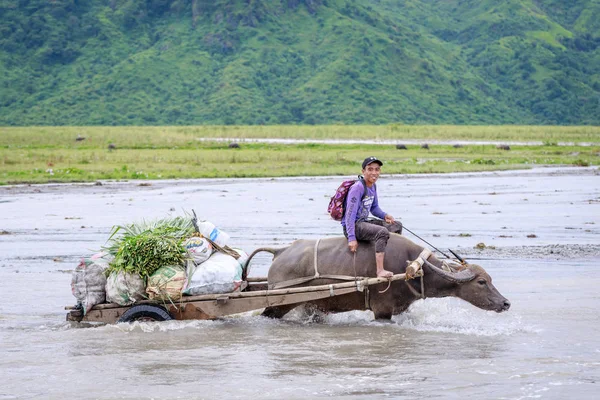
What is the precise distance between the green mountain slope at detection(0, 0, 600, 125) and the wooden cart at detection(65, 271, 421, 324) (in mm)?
120305

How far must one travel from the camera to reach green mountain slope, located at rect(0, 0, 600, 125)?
136250mm

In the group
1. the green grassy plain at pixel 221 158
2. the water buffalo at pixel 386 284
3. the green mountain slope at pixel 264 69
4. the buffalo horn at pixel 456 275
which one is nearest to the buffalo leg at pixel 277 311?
the water buffalo at pixel 386 284

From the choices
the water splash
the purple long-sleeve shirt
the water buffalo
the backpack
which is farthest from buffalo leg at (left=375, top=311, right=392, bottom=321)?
the backpack

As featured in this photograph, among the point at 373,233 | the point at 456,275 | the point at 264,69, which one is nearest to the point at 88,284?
the point at 373,233

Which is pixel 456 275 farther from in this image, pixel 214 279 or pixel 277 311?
pixel 214 279

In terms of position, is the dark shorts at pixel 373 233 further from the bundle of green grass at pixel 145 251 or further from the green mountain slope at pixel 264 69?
the green mountain slope at pixel 264 69

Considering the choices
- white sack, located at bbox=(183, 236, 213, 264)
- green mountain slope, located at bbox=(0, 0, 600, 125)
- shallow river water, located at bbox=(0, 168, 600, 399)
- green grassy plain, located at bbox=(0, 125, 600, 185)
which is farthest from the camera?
green mountain slope, located at bbox=(0, 0, 600, 125)

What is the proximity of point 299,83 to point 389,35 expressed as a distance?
72.3ft

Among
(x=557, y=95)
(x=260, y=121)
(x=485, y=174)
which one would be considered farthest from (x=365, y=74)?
(x=485, y=174)

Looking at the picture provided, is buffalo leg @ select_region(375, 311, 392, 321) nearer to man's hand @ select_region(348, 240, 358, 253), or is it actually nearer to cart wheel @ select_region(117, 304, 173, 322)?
man's hand @ select_region(348, 240, 358, 253)

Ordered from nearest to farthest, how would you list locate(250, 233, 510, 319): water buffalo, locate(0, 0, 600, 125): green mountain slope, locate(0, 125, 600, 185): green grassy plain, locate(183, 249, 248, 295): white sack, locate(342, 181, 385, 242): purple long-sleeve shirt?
locate(342, 181, 385, 242): purple long-sleeve shirt, locate(250, 233, 510, 319): water buffalo, locate(183, 249, 248, 295): white sack, locate(0, 125, 600, 185): green grassy plain, locate(0, 0, 600, 125): green mountain slope

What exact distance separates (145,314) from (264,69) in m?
140

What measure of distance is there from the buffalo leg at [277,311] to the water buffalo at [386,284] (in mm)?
24

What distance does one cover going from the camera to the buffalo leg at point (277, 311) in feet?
36.6
